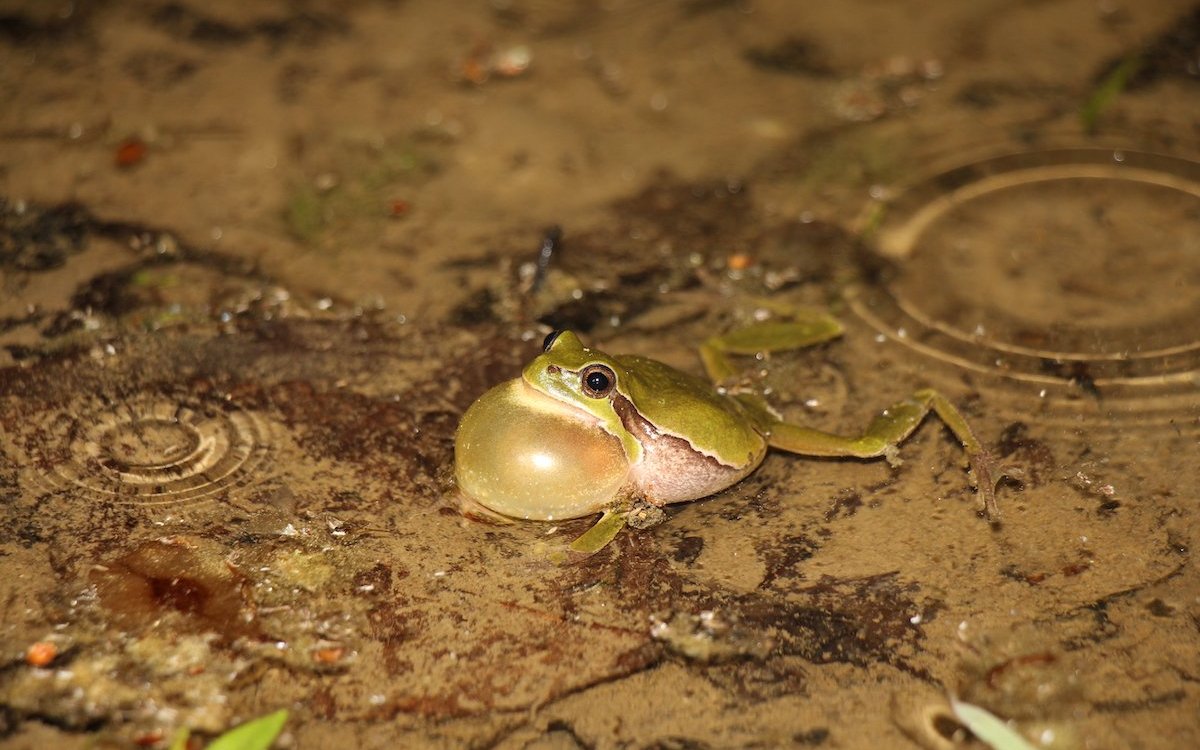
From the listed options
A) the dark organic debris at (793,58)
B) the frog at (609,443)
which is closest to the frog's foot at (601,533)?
the frog at (609,443)

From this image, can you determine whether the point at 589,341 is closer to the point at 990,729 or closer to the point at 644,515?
the point at 644,515

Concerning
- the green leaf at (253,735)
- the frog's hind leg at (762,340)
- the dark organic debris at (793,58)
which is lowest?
the frog's hind leg at (762,340)

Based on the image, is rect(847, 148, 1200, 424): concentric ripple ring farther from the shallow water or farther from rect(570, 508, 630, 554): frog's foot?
rect(570, 508, 630, 554): frog's foot

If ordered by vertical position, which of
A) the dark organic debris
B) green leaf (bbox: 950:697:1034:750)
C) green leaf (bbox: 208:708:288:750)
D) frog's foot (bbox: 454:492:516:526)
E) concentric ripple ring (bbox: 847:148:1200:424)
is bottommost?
concentric ripple ring (bbox: 847:148:1200:424)

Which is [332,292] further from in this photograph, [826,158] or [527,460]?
[826,158]

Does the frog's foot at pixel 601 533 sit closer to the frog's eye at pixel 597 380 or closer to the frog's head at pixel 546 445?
the frog's head at pixel 546 445

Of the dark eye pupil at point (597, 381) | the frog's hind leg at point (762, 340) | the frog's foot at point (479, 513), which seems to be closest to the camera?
the dark eye pupil at point (597, 381)

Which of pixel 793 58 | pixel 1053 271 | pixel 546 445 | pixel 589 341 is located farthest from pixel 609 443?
pixel 793 58

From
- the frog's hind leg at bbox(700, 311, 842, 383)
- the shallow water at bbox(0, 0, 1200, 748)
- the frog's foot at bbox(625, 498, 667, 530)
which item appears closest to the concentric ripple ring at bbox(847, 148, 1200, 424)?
the shallow water at bbox(0, 0, 1200, 748)

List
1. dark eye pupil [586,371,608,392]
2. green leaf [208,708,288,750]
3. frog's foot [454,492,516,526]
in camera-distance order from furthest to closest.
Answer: frog's foot [454,492,516,526] → dark eye pupil [586,371,608,392] → green leaf [208,708,288,750]
